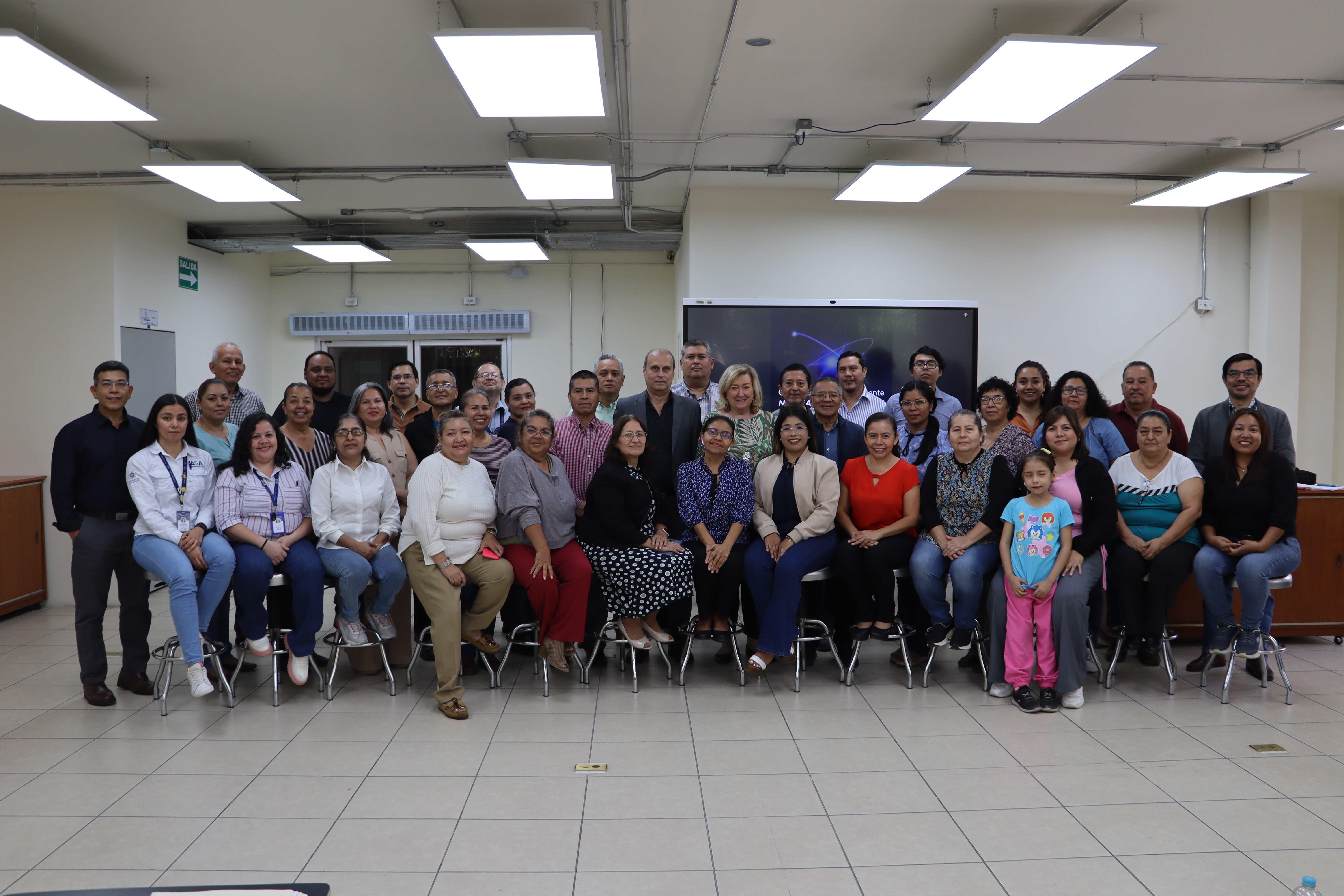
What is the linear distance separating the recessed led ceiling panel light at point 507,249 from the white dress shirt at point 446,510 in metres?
4.04

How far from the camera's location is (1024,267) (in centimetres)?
698

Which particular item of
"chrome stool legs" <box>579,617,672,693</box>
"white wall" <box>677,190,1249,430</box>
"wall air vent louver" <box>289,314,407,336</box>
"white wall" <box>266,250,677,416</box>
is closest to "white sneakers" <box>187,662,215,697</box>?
"chrome stool legs" <box>579,617,672,693</box>

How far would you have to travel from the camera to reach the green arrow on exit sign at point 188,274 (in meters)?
7.64

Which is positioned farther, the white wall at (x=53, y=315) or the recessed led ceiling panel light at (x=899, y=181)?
the white wall at (x=53, y=315)

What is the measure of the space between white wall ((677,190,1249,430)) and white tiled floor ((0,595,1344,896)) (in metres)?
3.34

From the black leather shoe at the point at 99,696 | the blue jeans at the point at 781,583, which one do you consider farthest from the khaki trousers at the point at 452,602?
the black leather shoe at the point at 99,696

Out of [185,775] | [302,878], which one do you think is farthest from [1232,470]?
[185,775]

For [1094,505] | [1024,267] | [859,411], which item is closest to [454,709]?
[859,411]

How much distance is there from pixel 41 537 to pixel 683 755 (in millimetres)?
5575

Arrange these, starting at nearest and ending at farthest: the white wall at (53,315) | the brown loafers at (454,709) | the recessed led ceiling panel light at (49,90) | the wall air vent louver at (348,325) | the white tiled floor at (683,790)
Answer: the white tiled floor at (683,790) → the recessed led ceiling panel light at (49,90) → the brown loafers at (454,709) → the white wall at (53,315) → the wall air vent louver at (348,325)

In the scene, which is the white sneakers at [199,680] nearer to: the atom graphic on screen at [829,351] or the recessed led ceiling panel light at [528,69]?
the recessed led ceiling panel light at [528,69]

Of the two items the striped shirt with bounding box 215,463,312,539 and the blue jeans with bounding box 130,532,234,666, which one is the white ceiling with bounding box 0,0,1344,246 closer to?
the striped shirt with bounding box 215,463,312,539

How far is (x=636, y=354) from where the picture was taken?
9.62 m

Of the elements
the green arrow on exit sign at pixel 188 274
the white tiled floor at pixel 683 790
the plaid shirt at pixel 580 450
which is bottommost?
the white tiled floor at pixel 683 790
